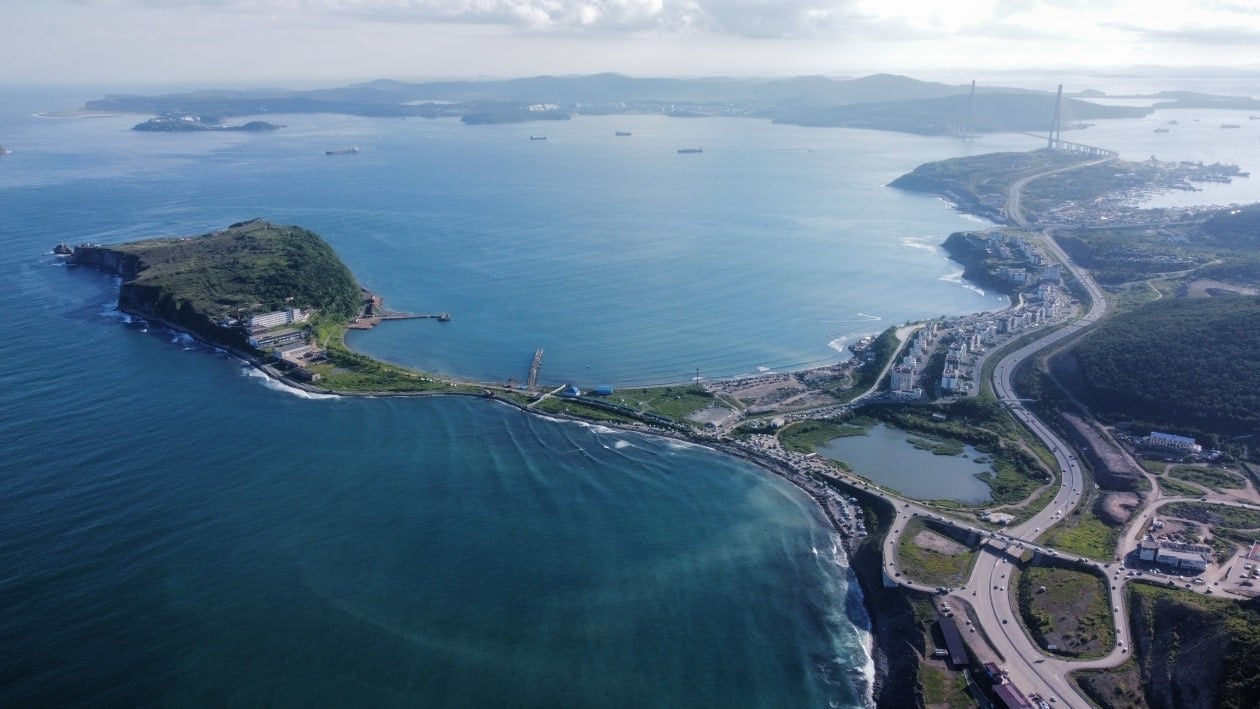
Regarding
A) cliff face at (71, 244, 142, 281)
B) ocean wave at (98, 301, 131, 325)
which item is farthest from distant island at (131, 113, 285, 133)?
ocean wave at (98, 301, 131, 325)

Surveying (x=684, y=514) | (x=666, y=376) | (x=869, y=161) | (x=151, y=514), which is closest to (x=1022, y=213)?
(x=869, y=161)

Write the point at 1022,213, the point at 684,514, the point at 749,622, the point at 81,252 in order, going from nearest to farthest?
the point at 749,622 < the point at 684,514 < the point at 81,252 < the point at 1022,213

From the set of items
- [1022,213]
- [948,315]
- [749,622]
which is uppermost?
[1022,213]

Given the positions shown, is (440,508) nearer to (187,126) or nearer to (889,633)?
(889,633)

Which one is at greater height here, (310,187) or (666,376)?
(310,187)

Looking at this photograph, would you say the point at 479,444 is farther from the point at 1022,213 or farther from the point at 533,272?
the point at 1022,213

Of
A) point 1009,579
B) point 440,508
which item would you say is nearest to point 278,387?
point 440,508

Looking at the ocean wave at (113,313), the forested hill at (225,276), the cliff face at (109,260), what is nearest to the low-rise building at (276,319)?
the forested hill at (225,276)
